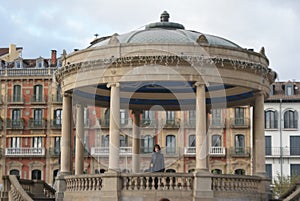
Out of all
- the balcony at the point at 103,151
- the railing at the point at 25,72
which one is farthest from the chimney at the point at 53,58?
the balcony at the point at 103,151

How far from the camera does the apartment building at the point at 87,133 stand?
86.3 m

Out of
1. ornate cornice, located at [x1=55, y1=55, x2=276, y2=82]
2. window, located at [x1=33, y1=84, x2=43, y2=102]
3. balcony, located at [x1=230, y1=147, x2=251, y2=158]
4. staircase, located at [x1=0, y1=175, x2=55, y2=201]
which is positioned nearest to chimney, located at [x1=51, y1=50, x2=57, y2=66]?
window, located at [x1=33, y1=84, x2=43, y2=102]

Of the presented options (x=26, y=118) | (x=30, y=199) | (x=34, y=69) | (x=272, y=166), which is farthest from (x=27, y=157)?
(x=30, y=199)

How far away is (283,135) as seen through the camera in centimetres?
8844

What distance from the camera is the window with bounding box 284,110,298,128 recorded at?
88500mm

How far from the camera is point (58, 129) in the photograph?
291 feet

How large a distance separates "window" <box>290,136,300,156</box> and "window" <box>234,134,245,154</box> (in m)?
6.42

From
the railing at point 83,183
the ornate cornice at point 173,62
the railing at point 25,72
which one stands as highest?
the railing at point 25,72

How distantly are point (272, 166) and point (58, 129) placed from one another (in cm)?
2868

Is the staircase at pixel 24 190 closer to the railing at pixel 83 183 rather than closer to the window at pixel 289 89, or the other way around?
the railing at pixel 83 183

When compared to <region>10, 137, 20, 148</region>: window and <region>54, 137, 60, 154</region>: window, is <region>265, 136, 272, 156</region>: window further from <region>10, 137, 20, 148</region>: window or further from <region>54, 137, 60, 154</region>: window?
<region>10, 137, 20, 148</region>: window

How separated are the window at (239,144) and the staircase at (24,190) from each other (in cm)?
5542

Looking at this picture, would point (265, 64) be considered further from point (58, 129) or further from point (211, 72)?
point (58, 129)

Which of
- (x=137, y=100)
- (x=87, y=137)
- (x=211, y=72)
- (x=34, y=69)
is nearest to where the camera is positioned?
(x=211, y=72)
